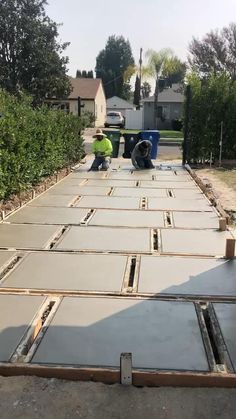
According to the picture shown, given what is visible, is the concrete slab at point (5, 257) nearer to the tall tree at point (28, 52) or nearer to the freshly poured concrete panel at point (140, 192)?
the freshly poured concrete panel at point (140, 192)

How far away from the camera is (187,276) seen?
452 cm

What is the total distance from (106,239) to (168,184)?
16.9ft

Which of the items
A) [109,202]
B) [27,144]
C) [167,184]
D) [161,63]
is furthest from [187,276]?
[161,63]

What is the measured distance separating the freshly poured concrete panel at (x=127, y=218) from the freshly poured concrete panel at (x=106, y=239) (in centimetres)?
33

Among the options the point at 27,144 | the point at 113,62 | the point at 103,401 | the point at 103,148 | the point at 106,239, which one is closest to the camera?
the point at 103,401

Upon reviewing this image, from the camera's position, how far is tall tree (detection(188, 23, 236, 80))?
38969 mm

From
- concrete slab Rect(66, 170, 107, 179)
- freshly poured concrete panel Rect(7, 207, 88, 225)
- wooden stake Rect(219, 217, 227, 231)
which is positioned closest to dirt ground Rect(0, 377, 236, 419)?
wooden stake Rect(219, 217, 227, 231)

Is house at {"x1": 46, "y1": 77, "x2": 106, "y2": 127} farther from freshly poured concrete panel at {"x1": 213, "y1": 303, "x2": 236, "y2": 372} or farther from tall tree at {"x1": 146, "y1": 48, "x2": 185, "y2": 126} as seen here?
freshly poured concrete panel at {"x1": 213, "y1": 303, "x2": 236, "y2": 372}

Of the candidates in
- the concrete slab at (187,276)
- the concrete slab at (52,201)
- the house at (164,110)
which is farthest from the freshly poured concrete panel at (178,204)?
the house at (164,110)

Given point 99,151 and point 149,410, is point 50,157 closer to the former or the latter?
point 99,151

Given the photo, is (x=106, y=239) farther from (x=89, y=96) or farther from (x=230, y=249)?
(x=89, y=96)

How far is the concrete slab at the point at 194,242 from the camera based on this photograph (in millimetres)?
5344

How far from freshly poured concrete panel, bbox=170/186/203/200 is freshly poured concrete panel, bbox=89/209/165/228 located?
5.53ft

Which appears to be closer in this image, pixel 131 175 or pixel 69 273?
pixel 69 273
